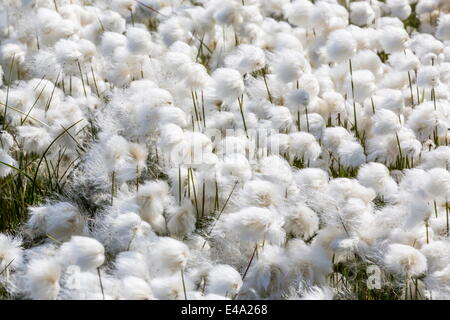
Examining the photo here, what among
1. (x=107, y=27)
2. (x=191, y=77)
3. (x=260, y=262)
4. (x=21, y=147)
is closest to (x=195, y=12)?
(x=107, y=27)

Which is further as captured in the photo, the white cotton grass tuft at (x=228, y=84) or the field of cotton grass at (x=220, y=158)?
the white cotton grass tuft at (x=228, y=84)

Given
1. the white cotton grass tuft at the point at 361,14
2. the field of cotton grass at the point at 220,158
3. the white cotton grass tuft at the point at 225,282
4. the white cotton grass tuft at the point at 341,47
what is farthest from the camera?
the white cotton grass tuft at the point at 361,14

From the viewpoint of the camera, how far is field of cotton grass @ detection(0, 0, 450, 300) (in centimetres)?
318

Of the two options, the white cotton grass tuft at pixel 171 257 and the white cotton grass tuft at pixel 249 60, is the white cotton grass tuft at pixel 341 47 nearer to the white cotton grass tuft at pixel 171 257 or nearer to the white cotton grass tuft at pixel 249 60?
the white cotton grass tuft at pixel 249 60

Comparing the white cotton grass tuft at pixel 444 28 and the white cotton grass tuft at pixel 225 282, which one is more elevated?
the white cotton grass tuft at pixel 444 28

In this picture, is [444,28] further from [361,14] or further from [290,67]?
[290,67]

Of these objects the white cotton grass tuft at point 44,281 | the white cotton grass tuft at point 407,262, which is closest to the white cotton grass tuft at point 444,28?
the white cotton grass tuft at point 407,262

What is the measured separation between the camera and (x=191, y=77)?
4.06 metres

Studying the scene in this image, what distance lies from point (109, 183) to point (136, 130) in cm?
33

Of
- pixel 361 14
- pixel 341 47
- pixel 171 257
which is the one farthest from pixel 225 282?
pixel 361 14

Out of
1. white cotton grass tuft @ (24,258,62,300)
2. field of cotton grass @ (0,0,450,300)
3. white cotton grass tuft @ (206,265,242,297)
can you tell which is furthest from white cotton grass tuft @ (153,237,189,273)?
white cotton grass tuft @ (24,258,62,300)

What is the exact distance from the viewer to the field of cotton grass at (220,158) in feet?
10.4
